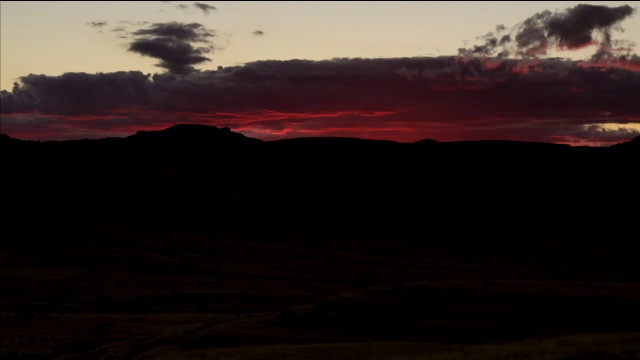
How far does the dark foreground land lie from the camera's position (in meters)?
46.2

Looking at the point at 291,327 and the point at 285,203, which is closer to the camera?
the point at 291,327

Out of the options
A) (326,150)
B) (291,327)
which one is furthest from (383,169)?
(291,327)

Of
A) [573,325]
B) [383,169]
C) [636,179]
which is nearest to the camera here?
[573,325]

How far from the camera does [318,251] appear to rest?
12481 centimetres

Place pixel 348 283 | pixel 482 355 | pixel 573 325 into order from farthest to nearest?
1. pixel 348 283
2. pixel 573 325
3. pixel 482 355

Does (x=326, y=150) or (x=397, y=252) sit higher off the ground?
(x=326, y=150)

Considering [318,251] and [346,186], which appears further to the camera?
[346,186]

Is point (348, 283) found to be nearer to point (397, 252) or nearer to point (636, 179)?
point (397, 252)

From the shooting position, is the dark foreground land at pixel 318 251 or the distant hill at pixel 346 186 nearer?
the dark foreground land at pixel 318 251

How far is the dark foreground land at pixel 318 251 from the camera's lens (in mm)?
46250

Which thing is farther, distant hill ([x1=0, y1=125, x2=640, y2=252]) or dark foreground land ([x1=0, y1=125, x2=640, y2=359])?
distant hill ([x1=0, y1=125, x2=640, y2=252])

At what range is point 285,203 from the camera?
17400 centimetres

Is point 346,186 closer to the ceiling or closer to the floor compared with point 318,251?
closer to the ceiling

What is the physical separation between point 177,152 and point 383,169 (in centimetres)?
5626
